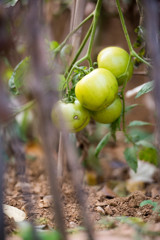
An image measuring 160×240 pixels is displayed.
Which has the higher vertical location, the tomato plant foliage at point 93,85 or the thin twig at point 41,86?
the tomato plant foliage at point 93,85

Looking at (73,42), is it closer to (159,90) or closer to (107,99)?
(107,99)

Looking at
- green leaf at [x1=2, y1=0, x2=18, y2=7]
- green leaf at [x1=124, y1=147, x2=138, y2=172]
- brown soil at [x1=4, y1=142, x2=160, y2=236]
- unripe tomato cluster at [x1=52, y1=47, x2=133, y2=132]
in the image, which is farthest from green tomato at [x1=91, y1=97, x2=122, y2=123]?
green leaf at [x1=2, y1=0, x2=18, y2=7]

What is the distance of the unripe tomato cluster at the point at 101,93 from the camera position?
38.1 inches

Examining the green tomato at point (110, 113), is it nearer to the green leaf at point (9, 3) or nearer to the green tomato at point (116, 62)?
the green tomato at point (116, 62)

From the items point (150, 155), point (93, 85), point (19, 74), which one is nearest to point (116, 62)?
point (93, 85)

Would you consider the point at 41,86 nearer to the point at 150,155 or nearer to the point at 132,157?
the point at 132,157

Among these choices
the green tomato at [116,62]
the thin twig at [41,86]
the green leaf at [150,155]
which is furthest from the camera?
the green leaf at [150,155]

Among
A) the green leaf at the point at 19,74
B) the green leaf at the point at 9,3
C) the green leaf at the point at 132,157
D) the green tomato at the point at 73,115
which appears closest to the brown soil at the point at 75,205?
the green leaf at the point at 132,157

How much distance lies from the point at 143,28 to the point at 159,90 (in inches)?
25.4

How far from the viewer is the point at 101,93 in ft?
3.17

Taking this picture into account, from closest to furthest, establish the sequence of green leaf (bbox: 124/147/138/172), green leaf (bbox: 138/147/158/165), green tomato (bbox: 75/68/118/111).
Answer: green tomato (bbox: 75/68/118/111) < green leaf (bbox: 124/147/138/172) < green leaf (bbox: 138/147/158/165)

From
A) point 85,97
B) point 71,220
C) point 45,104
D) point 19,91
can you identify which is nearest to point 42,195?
point 71,220

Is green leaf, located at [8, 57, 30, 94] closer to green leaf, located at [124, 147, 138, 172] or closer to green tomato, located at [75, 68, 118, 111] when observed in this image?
green tomato, located at [75, 68, 118, 111]

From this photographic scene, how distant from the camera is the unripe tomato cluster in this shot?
0.97m
